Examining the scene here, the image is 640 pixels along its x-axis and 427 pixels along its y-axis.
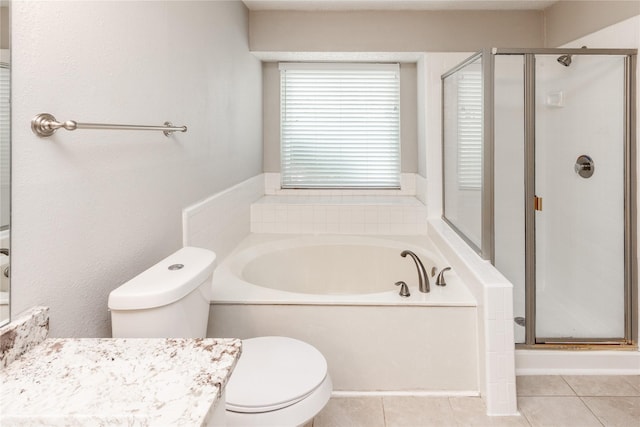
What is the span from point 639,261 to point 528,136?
34.3 inches

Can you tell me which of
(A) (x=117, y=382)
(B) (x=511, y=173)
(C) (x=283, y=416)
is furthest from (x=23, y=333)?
(B) (x=511, y=173)

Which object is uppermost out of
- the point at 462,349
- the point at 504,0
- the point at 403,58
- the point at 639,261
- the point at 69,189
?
the point at 504,0

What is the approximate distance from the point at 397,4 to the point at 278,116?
1344 mm

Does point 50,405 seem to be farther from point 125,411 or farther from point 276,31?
point 276,31

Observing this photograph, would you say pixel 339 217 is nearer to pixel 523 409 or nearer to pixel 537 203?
pixel 537 203

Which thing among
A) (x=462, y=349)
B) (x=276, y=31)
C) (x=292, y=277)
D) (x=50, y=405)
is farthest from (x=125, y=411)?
(x=276, y=31)

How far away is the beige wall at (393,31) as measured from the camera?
3.41 metres

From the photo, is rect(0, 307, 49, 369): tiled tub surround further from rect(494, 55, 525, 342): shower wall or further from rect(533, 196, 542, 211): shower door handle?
rect(533, 196, 542, 211): shower door handle

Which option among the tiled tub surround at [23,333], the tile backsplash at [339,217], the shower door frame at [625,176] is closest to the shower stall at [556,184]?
the shower door frame at [625,176]

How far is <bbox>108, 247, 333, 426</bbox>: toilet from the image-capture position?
4.24ft

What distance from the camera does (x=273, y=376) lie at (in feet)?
4.86

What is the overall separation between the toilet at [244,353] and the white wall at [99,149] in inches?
5.9

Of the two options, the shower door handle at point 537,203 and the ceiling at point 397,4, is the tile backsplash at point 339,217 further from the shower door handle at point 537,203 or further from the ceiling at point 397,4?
the ceiling at point 397,4

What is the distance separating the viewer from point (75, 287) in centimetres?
130
